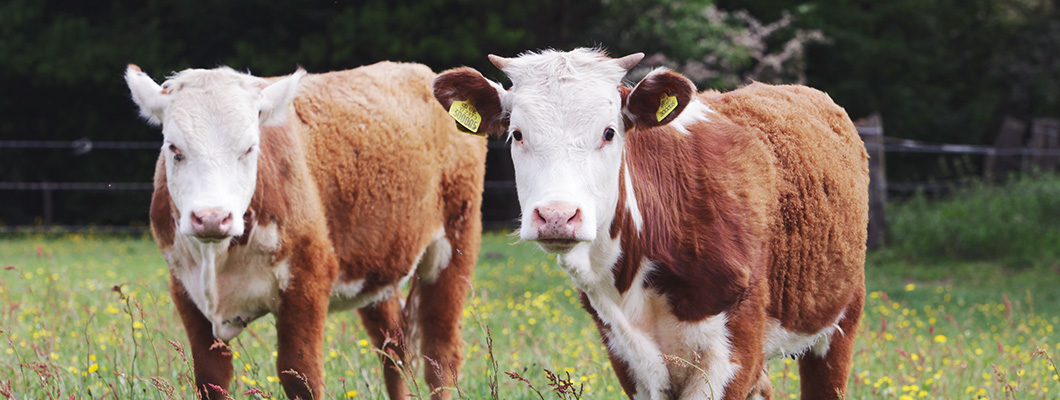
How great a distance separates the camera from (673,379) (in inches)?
140

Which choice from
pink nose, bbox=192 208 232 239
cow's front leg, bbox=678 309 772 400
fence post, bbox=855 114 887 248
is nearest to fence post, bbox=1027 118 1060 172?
fence post, bbox=855 114 887 248

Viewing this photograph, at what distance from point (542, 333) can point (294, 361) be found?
3.23 metres

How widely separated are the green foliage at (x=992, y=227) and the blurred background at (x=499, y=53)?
4978 mm

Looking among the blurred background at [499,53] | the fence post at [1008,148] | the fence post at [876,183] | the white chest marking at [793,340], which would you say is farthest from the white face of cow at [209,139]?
the blurred background at [499,53]

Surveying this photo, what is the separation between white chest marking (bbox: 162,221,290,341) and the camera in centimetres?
441

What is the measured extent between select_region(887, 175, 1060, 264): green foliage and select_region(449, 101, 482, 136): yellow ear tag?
9.36 m

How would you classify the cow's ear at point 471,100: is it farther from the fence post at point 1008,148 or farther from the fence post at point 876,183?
the fence post at point 1008,148

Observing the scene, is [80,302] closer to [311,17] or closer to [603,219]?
[603,219]

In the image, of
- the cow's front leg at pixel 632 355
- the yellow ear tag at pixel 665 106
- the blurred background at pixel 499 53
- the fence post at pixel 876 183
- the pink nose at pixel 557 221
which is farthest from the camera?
the blurred background at pixel 499 53

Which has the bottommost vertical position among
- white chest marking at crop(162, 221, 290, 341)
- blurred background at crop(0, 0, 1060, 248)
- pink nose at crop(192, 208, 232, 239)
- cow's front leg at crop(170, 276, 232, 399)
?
blurred background at crop(0, 0, 1060, 248)

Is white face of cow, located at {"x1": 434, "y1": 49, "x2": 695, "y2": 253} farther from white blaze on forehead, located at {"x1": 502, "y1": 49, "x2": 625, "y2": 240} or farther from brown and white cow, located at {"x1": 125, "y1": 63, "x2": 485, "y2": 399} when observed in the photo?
brown and white cow, located at {"x1": 125, "y1": 63, "x2": 485, "y2": 399}

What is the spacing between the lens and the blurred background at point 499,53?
18.9m

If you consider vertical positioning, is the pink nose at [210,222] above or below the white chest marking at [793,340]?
above

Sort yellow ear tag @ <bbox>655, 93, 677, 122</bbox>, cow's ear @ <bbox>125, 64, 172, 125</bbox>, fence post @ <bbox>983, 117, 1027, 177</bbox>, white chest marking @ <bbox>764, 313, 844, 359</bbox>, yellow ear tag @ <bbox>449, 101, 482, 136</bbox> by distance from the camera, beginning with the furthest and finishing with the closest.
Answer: fence post @ <bbox>983, 117, 1027, 177</bbox> < cow's ear @ <bbox>125, 64, 172, 125</bbox> < white chest marking @ <bbox>764, 313, 844, 359</bbox> < yellow ear tag @ <bbox>449, 101, 482, 136</bbox> < yellow ear tag @ <bbox>655, 93, 677, 122</bbox>
